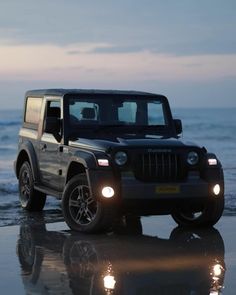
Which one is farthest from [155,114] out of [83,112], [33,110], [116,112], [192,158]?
[33,110]

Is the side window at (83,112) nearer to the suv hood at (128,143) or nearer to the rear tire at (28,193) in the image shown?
the suv hood at (128,143)

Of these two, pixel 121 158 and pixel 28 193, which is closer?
pixel 121 158

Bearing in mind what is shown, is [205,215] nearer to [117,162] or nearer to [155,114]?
[117,162]

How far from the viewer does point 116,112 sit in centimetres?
944

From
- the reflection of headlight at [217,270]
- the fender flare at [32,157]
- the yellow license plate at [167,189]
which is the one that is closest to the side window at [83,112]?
the fender flare at [32,157]

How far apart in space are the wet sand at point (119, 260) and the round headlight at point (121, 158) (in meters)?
0.97

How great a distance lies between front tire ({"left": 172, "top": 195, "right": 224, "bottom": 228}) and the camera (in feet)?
27.9

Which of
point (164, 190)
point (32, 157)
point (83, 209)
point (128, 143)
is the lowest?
point (83, 209)

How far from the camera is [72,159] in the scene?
28.1 ft

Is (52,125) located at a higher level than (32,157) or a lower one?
higher

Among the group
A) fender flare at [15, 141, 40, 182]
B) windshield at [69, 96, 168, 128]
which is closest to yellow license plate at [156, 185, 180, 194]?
windshield at [69, 96, 168, 128]

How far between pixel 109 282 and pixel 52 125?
3774 mm

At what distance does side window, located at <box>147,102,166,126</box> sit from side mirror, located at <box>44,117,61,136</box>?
1.39 m

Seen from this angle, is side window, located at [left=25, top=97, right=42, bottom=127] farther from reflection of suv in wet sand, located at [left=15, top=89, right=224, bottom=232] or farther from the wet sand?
the wet sand
